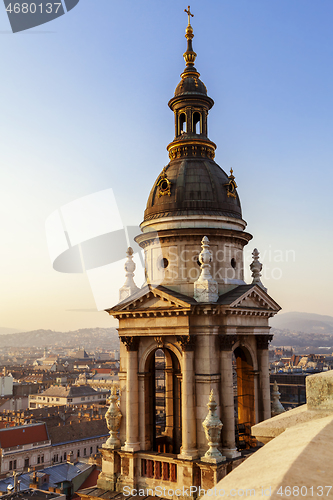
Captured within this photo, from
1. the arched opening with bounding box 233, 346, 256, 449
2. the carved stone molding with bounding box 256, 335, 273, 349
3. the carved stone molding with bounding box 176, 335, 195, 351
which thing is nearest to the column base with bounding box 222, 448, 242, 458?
the arched opening with bounding box 233, 346, 256, 449

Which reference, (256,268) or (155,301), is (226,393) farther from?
(256,268)

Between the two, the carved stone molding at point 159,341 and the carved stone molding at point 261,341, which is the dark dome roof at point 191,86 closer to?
the carved stone molding at point 159,341

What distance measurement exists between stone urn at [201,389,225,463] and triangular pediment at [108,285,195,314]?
496cm

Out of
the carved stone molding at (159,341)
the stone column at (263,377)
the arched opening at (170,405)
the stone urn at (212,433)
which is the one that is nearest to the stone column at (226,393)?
the stone urn at (212,433)

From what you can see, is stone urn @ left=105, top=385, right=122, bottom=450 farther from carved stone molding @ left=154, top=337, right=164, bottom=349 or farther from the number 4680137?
the number 4680137

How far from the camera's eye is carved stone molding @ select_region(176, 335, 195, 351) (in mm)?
24328

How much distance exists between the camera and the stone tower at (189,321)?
24.3 meters

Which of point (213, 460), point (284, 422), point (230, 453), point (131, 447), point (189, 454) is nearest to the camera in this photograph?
point (284, 422)

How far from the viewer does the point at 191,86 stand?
96.5 ft

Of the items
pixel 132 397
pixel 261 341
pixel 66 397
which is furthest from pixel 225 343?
pixel 66 397

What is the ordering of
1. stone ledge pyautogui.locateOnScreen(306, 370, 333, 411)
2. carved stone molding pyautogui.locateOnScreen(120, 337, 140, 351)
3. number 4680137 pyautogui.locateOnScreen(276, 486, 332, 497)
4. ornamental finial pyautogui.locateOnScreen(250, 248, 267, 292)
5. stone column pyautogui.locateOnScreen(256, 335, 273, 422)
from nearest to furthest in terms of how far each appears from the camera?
number 4680137 pyautogui.locateOnScreen(276, 486, 332, 497)
stone ledge pyautogui.locateOnScreen(306, 370, 333, 411)
carved stone molding pyautogui.locateOnScreen(120, 337, 140, 351)
stone column pyautogui.locateOnScreen(256, 335, 273, 422)
ornamental finial pyautogui.locateOnScreen(250, 248, 267, 292)

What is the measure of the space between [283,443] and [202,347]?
18.7 meters

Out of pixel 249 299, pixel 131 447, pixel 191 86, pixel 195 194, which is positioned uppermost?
pixel 191 86

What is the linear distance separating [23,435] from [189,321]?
331ft
